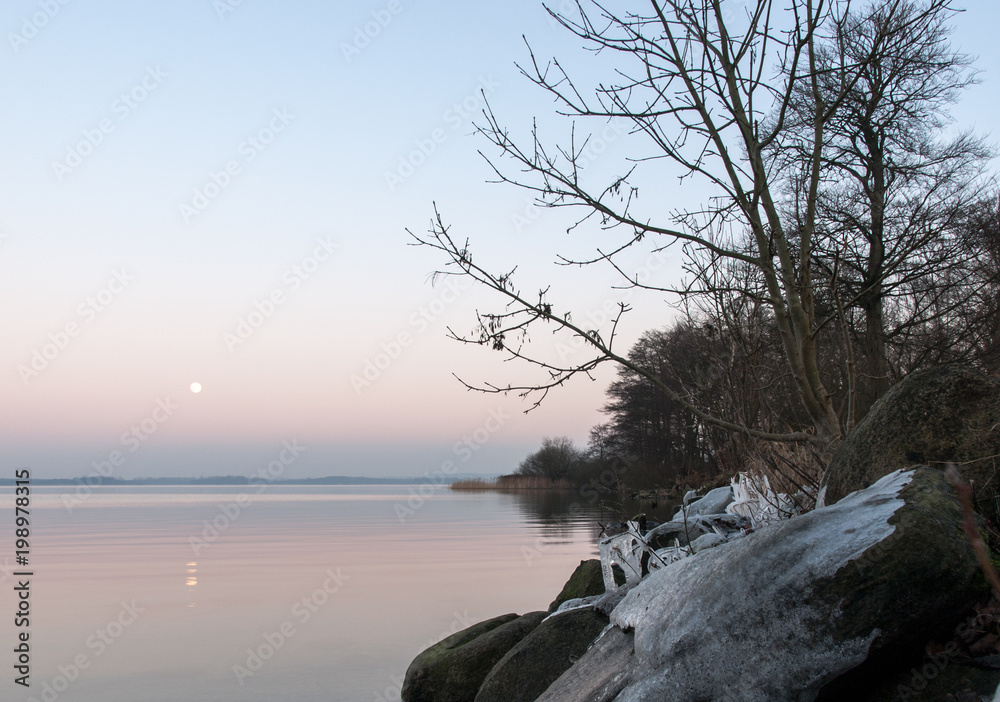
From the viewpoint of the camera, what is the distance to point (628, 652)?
374cm

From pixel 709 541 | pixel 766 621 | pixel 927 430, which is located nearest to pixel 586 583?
pixel 709 541

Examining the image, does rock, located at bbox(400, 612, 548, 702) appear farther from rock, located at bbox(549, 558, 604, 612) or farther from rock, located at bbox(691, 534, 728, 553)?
rock, located at bbox(691, 534, 728, 553)

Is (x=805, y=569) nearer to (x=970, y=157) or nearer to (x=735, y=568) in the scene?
(x=735, y=568)

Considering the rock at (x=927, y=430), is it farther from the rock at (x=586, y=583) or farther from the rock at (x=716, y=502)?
the rock at (x=716, y=502)

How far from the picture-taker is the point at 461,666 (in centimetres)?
638

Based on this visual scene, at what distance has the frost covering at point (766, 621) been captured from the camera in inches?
120

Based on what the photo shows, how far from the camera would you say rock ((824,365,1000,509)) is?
377cm

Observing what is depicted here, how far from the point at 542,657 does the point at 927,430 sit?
8.86 feet

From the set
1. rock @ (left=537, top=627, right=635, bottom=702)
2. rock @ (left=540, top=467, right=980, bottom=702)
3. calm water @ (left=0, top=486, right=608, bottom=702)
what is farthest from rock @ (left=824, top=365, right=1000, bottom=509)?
calm water @ (left=0, top=486, right=608, bottom=702)

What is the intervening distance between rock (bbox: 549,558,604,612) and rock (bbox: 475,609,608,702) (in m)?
1.39

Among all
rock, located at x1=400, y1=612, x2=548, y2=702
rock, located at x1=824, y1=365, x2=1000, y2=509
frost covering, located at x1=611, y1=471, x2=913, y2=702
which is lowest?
rock, located at x1=400, y1=612, x2=548, y2=702

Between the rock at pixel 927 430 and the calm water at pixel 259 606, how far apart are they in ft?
15.7

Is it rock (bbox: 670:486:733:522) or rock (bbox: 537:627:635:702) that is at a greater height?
rock (bbox: 670:486:733:522)

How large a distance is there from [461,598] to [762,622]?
8.60 metres
